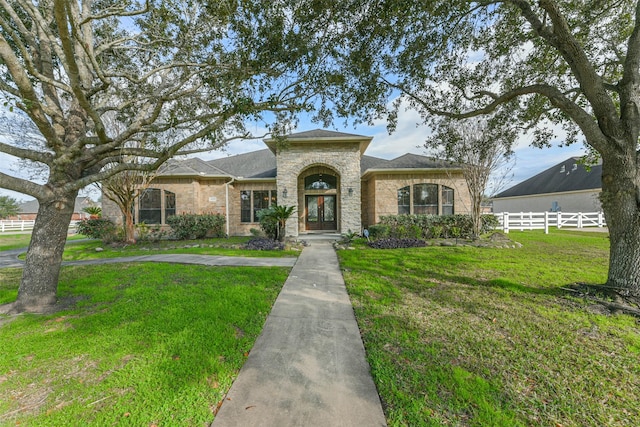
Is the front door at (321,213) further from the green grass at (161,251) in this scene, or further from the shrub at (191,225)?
the green grass at (161,251)

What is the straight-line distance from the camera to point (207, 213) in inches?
578

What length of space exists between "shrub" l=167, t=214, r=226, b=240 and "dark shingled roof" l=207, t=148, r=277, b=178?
356 cm

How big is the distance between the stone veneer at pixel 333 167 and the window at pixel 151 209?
747 centimetres

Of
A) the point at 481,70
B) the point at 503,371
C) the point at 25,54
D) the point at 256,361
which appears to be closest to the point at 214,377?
the point at 256,361

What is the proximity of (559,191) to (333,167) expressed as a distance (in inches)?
967

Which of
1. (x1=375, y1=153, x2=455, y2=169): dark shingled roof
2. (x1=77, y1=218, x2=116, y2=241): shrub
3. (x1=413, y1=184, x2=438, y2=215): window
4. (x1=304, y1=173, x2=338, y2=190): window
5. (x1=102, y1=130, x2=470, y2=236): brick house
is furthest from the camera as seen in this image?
(x1=304, y1=173, x2=338, y2=190): window

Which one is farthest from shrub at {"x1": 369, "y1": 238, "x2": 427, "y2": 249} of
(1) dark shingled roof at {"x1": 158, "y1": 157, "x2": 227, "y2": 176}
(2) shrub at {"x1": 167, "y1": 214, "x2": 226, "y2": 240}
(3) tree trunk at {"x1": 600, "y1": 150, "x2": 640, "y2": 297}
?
(1) dark shingled roof at {"x1": 158, "y1": 157, "x2": 227, "y2": 176}

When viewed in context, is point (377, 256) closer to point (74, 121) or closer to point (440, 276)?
point (440, 276)

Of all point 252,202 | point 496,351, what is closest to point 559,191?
point 252,202

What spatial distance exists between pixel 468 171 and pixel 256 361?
12.0 meters

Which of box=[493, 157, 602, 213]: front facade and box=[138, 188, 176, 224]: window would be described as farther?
box=[493, 157, 602, 213]: front facade

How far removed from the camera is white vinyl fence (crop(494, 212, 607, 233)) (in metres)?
16.1

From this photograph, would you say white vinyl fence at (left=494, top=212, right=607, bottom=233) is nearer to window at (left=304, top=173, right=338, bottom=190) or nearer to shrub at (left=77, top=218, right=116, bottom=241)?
window at (left=304, top=173, right=338, bottom=190)

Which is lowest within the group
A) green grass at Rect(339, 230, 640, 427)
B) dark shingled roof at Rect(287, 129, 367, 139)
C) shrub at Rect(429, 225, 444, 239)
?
green grass at Rect(339, 230, 640, 427)
